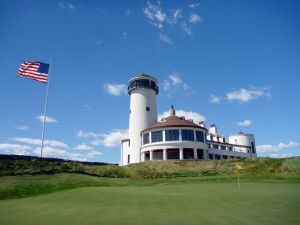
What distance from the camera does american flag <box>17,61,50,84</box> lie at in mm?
32459

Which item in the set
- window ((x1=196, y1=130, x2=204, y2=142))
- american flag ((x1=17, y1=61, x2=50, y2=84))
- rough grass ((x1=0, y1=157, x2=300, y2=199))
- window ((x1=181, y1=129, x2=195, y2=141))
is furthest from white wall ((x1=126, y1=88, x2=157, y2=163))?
american flag ((x1=17, y1=61, x2=50, y2=84))

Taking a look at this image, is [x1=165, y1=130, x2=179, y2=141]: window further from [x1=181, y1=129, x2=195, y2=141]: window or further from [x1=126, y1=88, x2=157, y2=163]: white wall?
[x1=126, y1=88, x2=157, y2=163]: white wall

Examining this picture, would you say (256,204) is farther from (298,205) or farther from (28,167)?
A: (28,167)

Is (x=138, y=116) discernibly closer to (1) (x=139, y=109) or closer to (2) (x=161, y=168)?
(1) (x=139, y=109)

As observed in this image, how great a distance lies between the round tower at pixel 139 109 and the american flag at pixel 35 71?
87.2 ft

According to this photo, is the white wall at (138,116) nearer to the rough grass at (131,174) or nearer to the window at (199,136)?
the window at (199,136)

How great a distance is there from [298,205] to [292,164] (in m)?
24.6

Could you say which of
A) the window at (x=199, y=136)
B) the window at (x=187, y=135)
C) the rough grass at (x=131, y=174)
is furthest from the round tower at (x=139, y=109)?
the rough grass at (x=131, y=174)

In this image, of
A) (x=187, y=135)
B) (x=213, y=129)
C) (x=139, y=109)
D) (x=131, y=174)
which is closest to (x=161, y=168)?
(x=131, y=174)

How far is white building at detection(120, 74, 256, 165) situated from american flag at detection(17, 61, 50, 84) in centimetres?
2495

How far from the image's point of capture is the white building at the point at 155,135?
51281 millimetres

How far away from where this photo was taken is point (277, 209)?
10.5m

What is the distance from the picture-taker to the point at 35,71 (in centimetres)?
3344

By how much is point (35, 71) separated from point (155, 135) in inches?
1058
